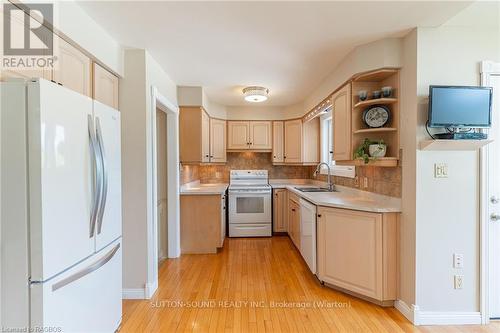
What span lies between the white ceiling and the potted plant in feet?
3.13

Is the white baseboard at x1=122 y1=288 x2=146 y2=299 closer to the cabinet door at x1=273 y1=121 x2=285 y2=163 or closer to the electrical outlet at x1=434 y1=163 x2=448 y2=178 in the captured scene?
the electrical outlet at x1=434 y1=163 x2=448 y2=178

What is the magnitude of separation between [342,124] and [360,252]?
1358mm

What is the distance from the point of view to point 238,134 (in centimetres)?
504

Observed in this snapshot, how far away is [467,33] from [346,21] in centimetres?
109

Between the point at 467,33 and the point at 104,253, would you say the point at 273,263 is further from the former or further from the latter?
the point at 467,33

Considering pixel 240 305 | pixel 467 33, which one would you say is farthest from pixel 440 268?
pixel 467 33

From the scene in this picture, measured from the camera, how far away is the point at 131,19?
1980mm

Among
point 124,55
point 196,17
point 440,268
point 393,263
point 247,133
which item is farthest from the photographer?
point 247,133

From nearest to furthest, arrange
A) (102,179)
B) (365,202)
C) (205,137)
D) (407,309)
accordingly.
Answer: (102,179)
(407,309)
(365,202)
(205,137)

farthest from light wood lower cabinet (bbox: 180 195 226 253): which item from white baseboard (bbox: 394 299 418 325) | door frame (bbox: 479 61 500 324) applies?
door frame (bbox: 479 61 500 324)

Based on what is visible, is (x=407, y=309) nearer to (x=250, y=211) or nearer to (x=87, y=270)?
(x=87, y=270)

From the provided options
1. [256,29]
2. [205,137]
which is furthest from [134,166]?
[205,137]

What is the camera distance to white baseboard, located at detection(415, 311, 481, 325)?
2102 millimetres
